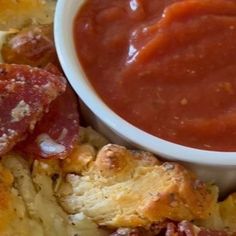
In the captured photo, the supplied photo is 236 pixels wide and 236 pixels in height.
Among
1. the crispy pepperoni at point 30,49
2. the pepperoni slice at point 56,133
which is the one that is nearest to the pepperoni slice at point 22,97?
the pepperoni slice at point 56,133

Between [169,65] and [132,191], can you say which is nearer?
[132,191]

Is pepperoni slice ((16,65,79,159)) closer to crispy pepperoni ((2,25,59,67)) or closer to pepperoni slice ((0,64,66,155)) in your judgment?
pepperoni slice ((0,64,66,155))

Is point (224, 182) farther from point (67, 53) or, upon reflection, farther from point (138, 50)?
point (67, 53)

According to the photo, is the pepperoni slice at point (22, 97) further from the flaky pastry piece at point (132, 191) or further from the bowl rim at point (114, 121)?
the flaky pastry piece at point (132, 191)

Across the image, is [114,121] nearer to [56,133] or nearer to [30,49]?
[56,133]

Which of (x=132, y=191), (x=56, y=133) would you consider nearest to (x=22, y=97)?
(x=56, y=133)

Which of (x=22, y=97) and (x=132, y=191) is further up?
(x=22, y=97)

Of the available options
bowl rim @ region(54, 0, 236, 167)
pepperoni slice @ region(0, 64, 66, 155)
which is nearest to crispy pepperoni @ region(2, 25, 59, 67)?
bowl rim @ region(54, 0, 236, 167)
